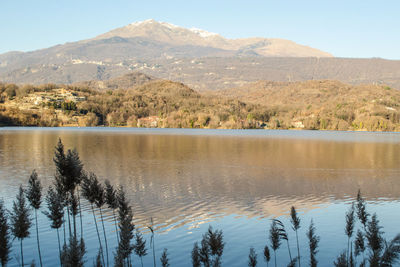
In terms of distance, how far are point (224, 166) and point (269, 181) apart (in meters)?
12.9

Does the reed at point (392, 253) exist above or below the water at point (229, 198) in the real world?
above

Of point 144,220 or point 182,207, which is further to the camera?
point 182,207

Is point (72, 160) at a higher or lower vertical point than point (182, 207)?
higher

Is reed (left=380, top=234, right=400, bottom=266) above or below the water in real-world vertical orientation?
above

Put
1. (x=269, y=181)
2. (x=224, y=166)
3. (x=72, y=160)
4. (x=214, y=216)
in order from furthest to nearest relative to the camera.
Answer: (x=224, y=166) < (x=269, y=181) < (x=214, y=216) < (x=72, y=160)

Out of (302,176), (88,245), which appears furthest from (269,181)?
(88,245)

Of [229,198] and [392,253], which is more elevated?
[392,253]

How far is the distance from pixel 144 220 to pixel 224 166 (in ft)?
97.6

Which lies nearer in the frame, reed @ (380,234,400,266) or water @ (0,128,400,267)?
reed @ (380,234,400,266)

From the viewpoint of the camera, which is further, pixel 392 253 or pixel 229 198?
pixel 229 198

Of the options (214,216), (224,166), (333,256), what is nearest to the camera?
(333,256)

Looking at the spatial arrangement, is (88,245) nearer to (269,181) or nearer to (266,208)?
(266,208)

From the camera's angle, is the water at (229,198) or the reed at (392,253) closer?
the reed at (392,253)

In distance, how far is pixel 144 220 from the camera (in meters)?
22.4
